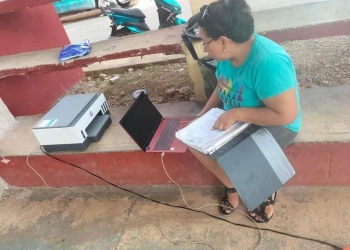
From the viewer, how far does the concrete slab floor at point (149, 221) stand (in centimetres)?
173

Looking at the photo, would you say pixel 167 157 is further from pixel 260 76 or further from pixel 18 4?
pixel 18 4

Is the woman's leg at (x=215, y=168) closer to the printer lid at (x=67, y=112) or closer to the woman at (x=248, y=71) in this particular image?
the woman at (x=248, y=71)

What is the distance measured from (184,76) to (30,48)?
164cm

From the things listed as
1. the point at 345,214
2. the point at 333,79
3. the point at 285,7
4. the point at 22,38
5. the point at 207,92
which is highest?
the point at 22,38

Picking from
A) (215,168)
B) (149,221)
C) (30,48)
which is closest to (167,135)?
(215,168)

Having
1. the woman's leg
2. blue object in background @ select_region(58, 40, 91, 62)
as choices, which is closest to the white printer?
blue object in background @ select_region(58, 40, 91, 62)

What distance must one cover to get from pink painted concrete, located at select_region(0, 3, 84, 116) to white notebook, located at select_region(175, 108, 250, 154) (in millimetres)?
2069

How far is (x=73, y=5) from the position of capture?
8.77 m

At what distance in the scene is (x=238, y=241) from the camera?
1.75 m

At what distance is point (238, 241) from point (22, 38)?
8.95 ft

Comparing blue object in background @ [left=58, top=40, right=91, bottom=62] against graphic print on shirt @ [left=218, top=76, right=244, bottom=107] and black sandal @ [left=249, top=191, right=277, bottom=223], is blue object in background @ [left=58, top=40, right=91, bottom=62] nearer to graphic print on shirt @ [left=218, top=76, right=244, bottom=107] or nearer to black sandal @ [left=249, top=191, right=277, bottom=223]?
graphic print on shirt @ [left=218, top=76, right=244, bottom=107]

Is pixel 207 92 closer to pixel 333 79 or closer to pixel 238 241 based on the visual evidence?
pixel 238 241

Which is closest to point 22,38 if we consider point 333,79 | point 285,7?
point 285,7

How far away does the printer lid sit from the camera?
6.72ft
